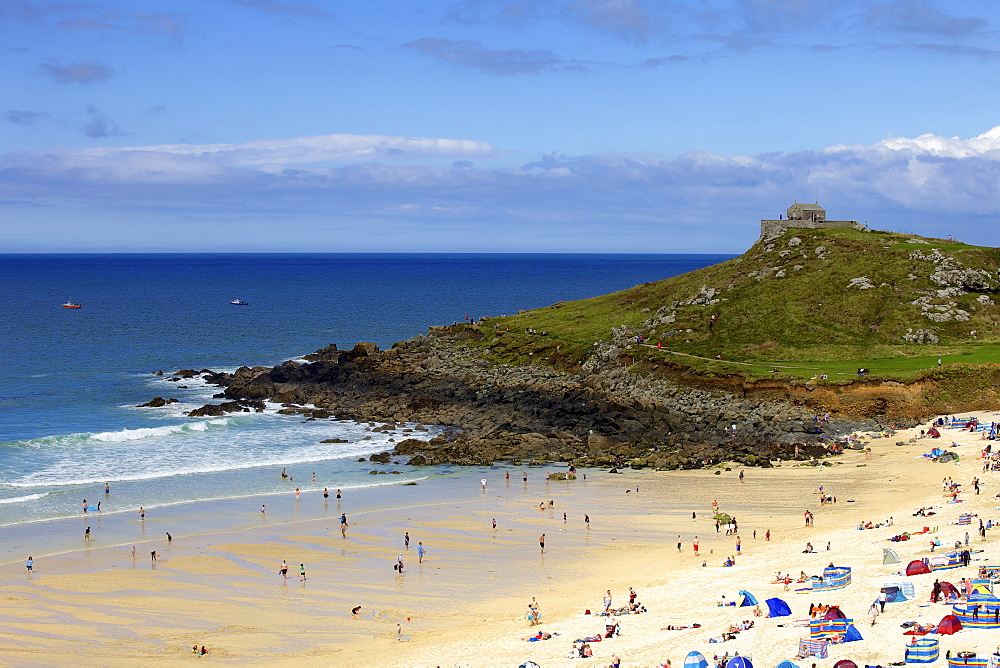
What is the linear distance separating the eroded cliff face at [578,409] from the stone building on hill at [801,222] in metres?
34.0

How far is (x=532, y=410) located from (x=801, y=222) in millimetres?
46669

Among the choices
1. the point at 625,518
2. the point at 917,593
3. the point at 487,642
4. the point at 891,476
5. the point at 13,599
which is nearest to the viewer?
the point at 917,593

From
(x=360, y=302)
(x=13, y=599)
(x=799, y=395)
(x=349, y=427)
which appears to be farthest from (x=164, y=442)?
(x=360, y=302)

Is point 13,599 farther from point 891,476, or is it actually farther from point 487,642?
point 891,476

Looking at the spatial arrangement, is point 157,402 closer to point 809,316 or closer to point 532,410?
point 532,410

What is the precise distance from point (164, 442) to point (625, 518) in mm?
36248

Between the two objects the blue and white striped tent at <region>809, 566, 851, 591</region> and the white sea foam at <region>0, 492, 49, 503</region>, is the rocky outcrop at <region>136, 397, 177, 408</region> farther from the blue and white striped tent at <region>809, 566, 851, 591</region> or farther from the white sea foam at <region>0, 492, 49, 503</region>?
the blue and white striped tent at <region>809, 566, 851, 591</region>

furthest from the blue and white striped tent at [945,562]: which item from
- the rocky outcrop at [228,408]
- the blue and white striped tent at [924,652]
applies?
the rocky outcrop at [228,408]

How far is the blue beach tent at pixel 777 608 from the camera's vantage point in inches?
1147

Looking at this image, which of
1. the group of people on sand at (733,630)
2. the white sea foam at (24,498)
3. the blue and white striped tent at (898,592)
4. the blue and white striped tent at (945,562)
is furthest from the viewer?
the white sea foam at (24,498)

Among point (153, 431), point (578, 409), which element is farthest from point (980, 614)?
point (153, 431)

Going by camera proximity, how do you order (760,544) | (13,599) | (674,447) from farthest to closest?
(674,447) → (760,544) → (13,599)

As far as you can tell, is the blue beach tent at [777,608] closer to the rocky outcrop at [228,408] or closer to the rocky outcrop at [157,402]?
the rocky outcrop at [228,408]

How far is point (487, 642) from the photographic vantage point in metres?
31.1
